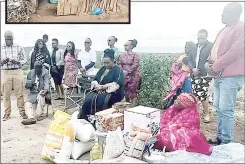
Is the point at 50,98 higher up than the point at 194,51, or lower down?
lower down

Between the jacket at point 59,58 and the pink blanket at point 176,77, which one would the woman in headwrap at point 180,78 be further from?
the jacket at point 59,58

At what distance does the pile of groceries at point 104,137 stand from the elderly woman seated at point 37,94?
4.8 inches

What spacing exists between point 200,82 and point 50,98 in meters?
1.01

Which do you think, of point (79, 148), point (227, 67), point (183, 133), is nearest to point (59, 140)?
point (79, 148)

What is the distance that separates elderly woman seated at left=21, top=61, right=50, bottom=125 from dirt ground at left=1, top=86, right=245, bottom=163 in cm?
5

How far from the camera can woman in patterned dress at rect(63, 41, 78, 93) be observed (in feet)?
10.6

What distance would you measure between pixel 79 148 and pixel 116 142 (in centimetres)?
25

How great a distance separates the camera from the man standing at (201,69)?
127 inches

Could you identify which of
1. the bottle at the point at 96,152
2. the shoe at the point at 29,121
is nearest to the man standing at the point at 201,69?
the bottle at the point at 96,152

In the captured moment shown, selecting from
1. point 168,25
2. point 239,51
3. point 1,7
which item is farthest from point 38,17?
point 239,51

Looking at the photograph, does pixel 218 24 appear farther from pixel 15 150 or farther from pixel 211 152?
pixel 15 150

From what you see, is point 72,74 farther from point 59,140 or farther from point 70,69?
point 59,140

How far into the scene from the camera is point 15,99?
3.25 metres

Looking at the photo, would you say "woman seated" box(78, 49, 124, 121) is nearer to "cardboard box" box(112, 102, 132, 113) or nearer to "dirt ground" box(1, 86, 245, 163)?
"cardboard box" box(112, 102, 132, 113)
